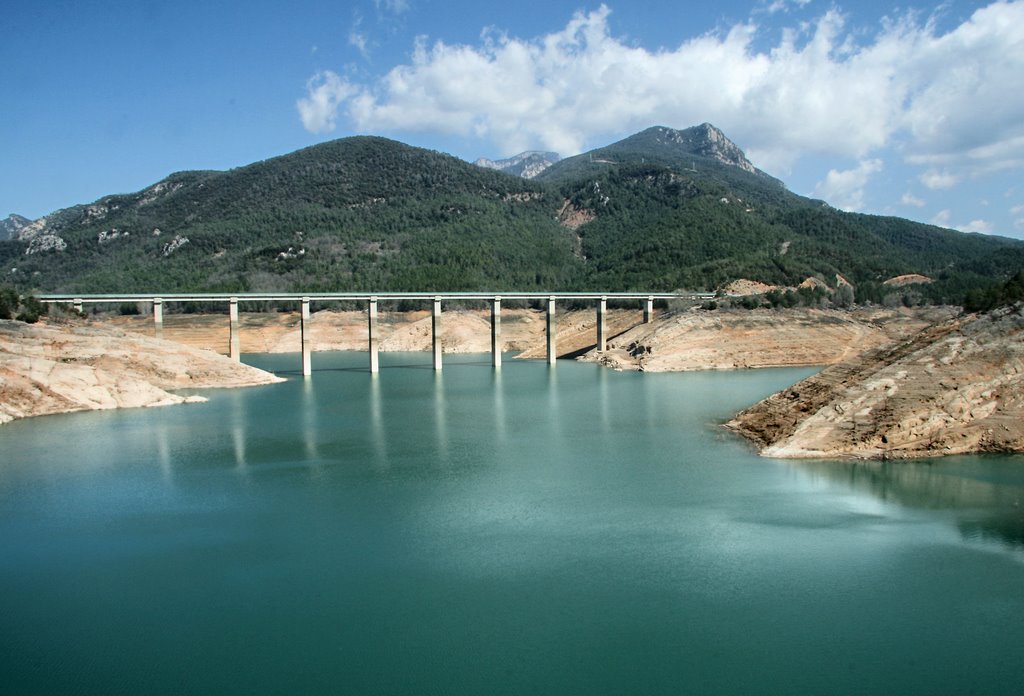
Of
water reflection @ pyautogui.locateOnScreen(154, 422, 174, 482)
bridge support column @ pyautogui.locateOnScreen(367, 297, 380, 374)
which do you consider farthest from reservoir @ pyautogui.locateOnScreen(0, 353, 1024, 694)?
bridge support column @ pyautogui.locateOnScreen(367, 297, 380, 374)

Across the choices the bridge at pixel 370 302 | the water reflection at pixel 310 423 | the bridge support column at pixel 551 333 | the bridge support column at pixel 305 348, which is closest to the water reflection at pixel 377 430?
the water reflection at pixel 310 423

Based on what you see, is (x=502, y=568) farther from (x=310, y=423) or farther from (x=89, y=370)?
(x=89, y=370)

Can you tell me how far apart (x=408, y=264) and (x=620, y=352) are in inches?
2120

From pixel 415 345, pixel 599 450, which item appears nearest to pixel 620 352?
pixel 415 345

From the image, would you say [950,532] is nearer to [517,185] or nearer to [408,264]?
[408,264]

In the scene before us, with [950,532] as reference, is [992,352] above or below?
above

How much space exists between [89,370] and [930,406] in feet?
142

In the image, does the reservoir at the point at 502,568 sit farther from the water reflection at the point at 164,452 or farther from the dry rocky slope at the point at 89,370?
the dry rocky slope at the point at 89,370

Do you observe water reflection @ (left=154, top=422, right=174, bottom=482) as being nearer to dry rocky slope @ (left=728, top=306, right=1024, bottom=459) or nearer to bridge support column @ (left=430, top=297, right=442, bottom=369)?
dry rocky slope @ (left=728, top=306, right=1024, bottom=459)

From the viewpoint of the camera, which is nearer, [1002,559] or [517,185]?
[1002,559]

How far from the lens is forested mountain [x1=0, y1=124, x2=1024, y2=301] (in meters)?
110

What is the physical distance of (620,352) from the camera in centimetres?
7338

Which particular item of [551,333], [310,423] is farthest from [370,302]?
[310,423]

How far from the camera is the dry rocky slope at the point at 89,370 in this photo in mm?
43688
